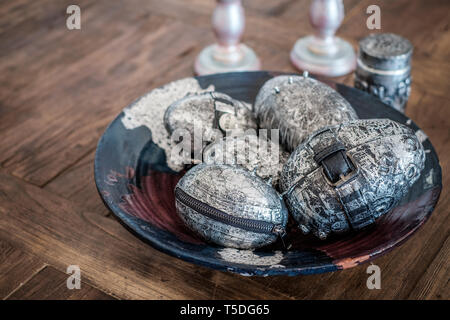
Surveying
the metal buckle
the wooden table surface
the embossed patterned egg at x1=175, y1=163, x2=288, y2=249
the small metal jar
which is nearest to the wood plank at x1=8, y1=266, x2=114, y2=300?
the wooden table surface

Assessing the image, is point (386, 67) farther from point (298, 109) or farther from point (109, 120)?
point (109, 120)

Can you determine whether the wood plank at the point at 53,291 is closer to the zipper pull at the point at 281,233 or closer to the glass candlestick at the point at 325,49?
the zipper pull at the point at 281,233

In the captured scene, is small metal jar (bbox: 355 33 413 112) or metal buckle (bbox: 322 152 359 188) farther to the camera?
small metal jar (bbox: 355 33 413 112)

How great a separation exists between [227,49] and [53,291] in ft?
1.70

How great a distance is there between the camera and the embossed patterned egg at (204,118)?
1.83 ft

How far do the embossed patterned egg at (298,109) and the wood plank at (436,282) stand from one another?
0.18m

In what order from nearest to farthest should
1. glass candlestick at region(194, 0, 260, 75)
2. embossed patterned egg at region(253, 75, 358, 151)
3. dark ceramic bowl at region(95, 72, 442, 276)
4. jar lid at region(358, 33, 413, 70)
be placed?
dark ceramic bowl at region(95, 72, 442, 276), embossed patterned egg at region(253, 75, 358, 151), jar lid at region(358, 33, 413, 70), glass candlestick at region(194, 0, 260, 75)

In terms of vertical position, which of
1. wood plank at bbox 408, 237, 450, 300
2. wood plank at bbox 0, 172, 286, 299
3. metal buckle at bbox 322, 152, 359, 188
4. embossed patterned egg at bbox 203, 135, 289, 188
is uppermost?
metal buckle at bbox 322, 152, 359, 188

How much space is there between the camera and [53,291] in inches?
19.3

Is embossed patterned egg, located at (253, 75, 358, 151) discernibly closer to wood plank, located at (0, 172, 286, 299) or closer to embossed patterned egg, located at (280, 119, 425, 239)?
embossed patterned egg, located at (280, 119, 425, 239)

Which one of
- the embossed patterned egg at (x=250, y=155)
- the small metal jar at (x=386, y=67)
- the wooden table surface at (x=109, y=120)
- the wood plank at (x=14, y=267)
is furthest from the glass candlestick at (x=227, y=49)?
the wood plank at (x=14, y=267)

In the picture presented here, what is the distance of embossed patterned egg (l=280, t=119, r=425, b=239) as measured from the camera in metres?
0.45
